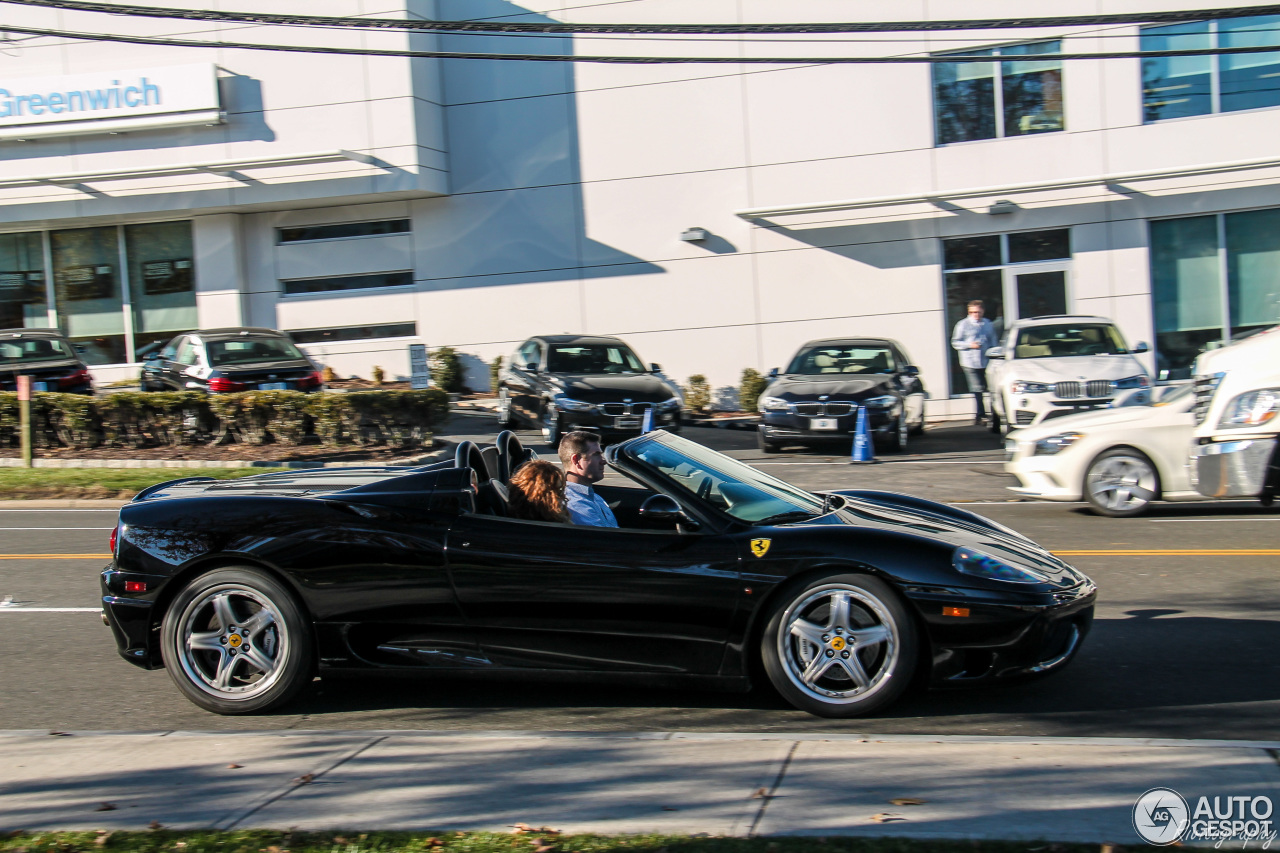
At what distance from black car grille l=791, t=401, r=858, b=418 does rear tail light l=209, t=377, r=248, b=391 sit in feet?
26.9

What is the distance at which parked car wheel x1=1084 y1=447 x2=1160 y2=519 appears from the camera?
10.2m

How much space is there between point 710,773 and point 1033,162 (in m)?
18.2

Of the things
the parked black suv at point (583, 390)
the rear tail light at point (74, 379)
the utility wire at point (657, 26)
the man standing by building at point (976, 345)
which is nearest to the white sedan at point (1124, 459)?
the utility wire at point (657, 26)

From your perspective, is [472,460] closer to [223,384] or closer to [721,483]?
[721,483]

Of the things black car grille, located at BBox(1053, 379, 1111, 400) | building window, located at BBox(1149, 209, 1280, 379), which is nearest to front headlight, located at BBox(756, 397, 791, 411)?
black car grille, located at BBox(1053, 379, 1111, 400)

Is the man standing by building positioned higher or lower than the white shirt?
higher

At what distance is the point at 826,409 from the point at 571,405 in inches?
Result: 138

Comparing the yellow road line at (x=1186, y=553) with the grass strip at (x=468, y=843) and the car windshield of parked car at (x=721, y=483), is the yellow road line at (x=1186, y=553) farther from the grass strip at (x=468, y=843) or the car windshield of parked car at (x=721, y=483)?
the grass strip at (x=468, y=843)

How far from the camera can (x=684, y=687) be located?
4.97 metres

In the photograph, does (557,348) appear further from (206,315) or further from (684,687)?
(684,687)

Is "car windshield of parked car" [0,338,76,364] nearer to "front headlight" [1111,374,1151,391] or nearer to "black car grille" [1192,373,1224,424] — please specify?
"front headlight" [1111,374,1151,391]

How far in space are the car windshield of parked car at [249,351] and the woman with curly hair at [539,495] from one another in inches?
512

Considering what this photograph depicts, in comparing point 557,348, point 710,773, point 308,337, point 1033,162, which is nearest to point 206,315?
point 308,337

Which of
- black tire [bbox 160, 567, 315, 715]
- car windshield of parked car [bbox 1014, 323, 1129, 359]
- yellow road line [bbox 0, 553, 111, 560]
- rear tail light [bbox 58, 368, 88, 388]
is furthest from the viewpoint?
rear tail light [bbox 58, 368, 88, 388]
